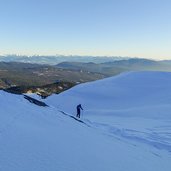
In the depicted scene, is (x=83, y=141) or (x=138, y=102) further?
(x=138, y=102)

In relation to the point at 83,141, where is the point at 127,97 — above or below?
below

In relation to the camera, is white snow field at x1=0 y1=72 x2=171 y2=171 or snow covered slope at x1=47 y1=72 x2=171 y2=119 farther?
snow covered slope at x1=47 y1=72 x2=171 y2=119

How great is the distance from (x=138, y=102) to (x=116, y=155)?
31499 millimetres

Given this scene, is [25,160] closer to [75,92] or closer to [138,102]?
[138,102]

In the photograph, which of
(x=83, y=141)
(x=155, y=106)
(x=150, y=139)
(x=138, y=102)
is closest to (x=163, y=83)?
(x=138, y=102)

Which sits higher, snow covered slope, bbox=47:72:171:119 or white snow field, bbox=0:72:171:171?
white snow field, bbox=0:72:171:171

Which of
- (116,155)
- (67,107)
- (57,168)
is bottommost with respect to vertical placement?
(67,107)

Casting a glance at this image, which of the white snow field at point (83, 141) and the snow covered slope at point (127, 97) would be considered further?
the snow covered slope at point (127, 97)

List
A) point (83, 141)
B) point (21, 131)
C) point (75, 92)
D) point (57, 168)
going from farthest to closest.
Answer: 1. point (75, 92)
2. point (83, 141)
3. point (21, 131)
4. point (57, 168)

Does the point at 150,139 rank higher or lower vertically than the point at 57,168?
lower

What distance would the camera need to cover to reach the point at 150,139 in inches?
950

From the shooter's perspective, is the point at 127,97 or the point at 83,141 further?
the point at 127,97

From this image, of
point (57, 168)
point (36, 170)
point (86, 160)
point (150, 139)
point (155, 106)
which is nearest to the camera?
point (36, 170)

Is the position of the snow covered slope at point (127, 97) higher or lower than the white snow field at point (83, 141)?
lower
